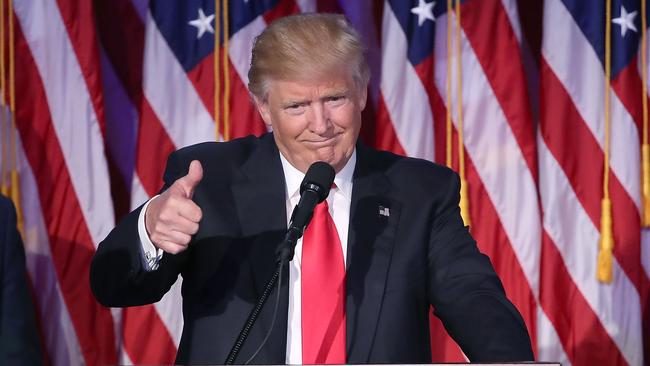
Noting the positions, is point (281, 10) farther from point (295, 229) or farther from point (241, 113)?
point (295, 229)

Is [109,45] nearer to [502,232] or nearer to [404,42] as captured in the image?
[404,42]

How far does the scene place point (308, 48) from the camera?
6.46 feet

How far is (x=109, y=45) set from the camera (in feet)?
12.5

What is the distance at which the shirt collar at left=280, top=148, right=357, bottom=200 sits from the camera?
2.13 meters

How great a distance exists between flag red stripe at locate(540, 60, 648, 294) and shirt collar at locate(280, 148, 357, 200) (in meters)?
1.73

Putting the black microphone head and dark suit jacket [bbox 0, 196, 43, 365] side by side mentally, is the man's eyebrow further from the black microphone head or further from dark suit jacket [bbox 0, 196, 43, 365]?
dark suit jacket [bbox 0, 196, 43, 365]

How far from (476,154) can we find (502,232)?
0.31 m

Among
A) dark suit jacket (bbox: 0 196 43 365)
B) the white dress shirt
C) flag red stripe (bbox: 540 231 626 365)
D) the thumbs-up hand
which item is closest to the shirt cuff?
the white dress shirt

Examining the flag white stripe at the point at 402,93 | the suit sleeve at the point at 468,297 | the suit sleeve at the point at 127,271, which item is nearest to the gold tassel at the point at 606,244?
the flag white stripe at the point at 402,93

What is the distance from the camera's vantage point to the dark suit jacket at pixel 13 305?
2.25m

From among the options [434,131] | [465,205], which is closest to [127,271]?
[465,205]

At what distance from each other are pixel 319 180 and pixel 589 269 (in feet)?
7.57

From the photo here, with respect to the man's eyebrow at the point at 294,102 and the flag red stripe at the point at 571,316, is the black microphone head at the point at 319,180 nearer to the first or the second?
the man's eyebrow at the point at 294,102

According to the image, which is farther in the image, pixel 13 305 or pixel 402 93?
pixel 402 93
